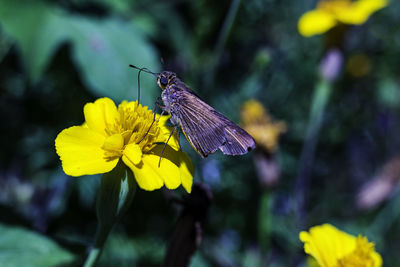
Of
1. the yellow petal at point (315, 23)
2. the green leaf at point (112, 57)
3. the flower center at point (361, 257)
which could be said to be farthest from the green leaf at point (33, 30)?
the flower center at point (361, 257)

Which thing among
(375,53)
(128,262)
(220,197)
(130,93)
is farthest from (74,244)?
(375,53)

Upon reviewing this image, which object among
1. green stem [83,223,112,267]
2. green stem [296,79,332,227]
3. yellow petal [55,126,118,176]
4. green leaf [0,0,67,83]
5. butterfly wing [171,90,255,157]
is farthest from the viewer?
green stem [296,79,332,227]

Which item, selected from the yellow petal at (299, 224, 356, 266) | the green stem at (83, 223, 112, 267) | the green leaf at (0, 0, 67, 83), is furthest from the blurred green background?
the yellow petal at (299, 224, 356, 266)

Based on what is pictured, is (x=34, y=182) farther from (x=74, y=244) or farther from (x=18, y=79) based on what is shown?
(x=74, y=244)

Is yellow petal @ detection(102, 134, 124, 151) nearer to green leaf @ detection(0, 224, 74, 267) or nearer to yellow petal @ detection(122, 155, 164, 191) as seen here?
yellow petal @ detection(122, 155, 164, 191)

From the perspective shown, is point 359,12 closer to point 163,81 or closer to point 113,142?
point 163,81

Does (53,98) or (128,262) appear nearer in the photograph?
(128,262)
